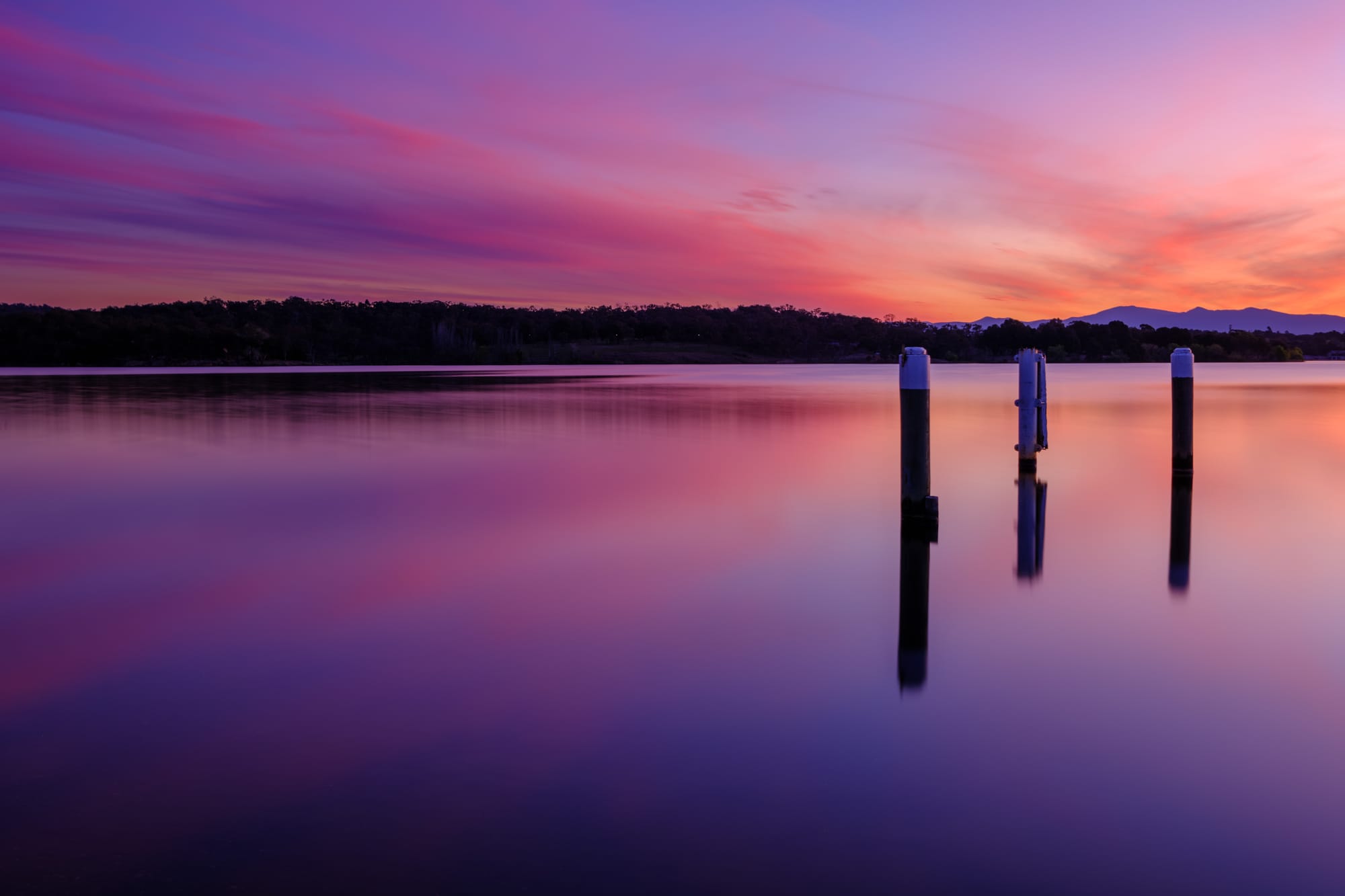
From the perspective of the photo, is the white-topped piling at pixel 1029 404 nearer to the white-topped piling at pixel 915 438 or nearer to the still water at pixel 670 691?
the still water at pixel 670 691

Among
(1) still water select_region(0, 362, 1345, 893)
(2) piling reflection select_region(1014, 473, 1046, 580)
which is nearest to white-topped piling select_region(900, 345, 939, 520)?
(1) still water select_region(0, 362, 1345, 893)

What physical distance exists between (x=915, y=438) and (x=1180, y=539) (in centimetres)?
290

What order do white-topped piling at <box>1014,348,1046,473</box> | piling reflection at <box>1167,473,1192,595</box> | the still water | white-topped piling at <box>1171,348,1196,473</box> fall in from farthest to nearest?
white-topped piling at <box>1014,348,1046,473</box>
white-topped piling at <box>1171,348,1196,473</box>
piling reflection at <box>1167,473,1192,595</box>
the still water

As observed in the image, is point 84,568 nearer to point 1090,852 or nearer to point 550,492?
point 550,492

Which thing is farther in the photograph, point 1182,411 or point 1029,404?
point 1029,404

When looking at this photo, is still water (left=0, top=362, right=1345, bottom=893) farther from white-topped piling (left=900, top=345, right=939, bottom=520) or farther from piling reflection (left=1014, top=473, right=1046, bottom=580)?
white-topped piling (left=900, top=345, right=939, bottom=520)

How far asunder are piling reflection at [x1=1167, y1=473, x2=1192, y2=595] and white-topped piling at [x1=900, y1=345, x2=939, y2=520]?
7.05ft

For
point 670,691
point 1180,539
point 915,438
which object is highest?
point 915,438

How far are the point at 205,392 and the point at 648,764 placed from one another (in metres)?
41.8

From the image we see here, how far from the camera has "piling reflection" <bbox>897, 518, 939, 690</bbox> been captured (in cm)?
530

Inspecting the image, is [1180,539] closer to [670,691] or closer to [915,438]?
[915,438]

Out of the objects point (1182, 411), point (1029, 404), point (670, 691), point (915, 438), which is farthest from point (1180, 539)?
point (670, 691)

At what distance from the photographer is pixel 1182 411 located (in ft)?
42.9

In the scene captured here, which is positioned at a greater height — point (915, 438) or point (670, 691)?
point (915, 438)
